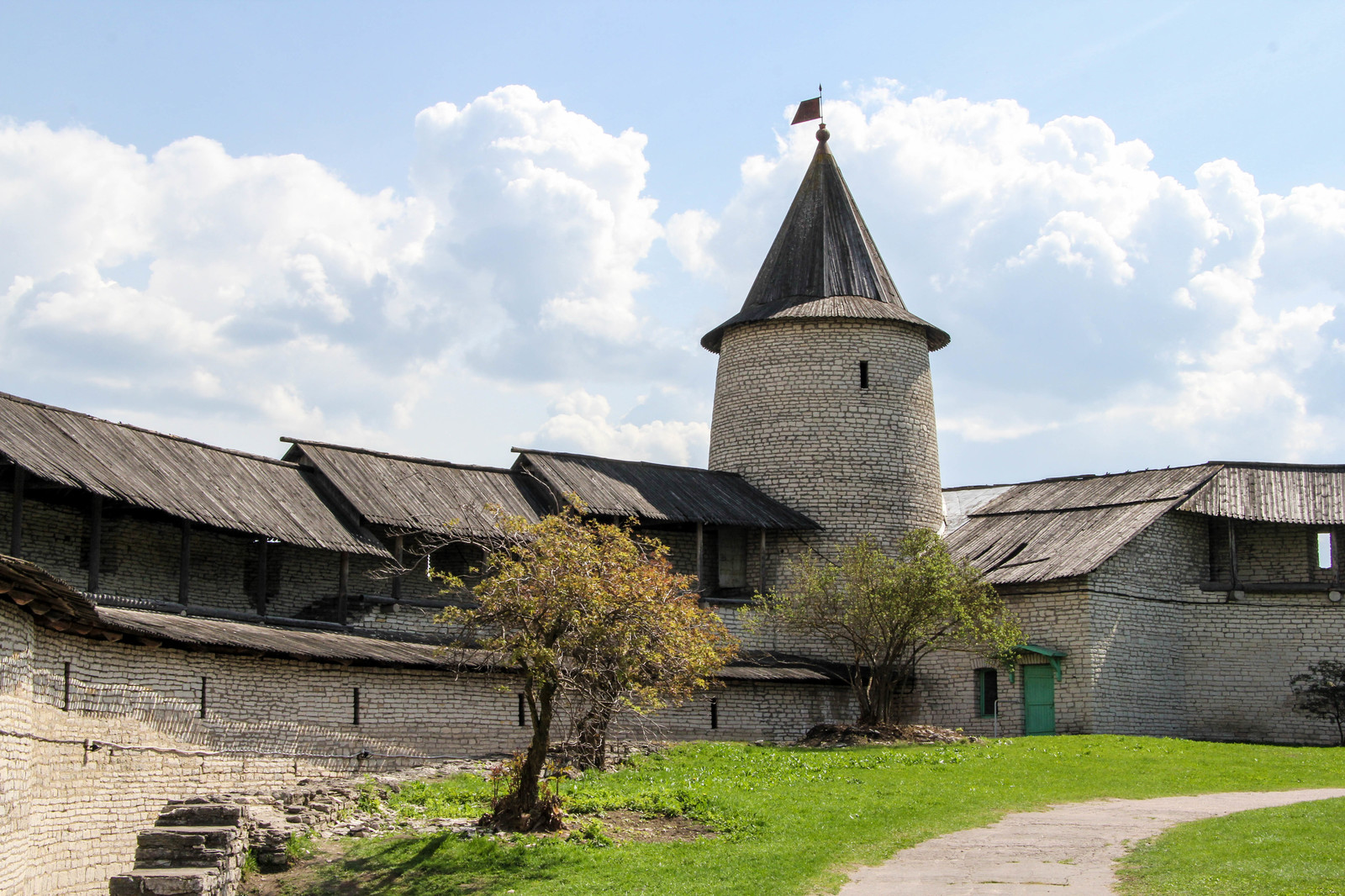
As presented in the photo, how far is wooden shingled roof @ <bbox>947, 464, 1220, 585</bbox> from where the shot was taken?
3062cm

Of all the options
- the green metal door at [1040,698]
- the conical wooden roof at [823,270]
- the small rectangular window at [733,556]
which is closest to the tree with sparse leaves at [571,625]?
the green metal door at [1040,698]

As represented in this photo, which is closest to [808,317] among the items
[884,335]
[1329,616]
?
[884,335]

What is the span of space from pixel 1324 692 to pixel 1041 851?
A: 16737 mm

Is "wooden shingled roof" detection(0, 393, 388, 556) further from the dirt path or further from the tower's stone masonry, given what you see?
the dirt path

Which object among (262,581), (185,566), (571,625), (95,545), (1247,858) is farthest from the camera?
(262,581)

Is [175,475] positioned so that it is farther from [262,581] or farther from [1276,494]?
[1276,494]

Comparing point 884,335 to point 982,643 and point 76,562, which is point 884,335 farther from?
point 76,562

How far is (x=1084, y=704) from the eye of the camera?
29.0 m

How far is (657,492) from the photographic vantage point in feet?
105

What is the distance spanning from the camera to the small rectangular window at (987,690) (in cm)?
3078

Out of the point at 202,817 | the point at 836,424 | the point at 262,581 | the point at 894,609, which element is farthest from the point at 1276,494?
the point at 202,817

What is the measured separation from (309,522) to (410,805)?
26.7 ft

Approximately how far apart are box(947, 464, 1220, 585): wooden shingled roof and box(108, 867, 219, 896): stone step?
20.0 metres

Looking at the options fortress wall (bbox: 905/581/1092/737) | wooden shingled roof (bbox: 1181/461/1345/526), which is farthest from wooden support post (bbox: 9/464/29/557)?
wooden shingled roof (bbox: 1181/461/1345/526)
